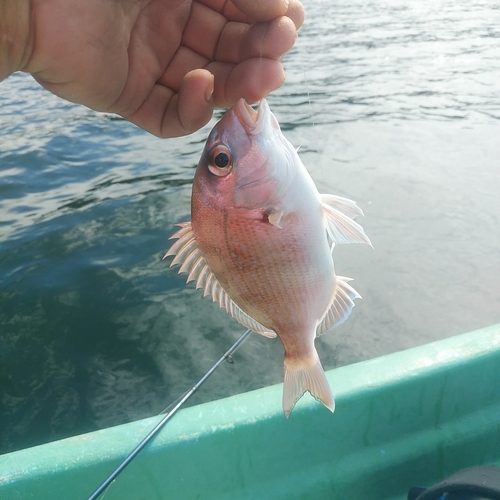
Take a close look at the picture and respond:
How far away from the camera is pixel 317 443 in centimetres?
236

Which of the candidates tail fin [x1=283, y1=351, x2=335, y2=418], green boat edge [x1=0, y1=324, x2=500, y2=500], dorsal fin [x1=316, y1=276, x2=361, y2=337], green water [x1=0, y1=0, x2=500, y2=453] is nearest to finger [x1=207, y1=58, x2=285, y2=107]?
dorsal fin [x1=316, y1=276, x2=361, y2=337]

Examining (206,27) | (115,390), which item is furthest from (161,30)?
(115,390)

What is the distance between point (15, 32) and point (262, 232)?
1.03 m

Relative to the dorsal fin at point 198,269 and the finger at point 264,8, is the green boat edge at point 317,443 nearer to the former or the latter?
the dorsal fin at point 198,269

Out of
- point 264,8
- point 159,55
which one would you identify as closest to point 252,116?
point 264,8

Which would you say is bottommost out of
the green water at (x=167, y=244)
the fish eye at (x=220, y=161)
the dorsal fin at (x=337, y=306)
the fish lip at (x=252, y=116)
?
the green water at (x=167, y=244)

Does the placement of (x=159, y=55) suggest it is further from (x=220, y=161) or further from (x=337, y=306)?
(x=337, y=306)

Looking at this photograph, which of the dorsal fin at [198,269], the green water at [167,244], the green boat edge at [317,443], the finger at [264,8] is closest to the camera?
the finger at [264,8]

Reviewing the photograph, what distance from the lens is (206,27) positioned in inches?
68.5

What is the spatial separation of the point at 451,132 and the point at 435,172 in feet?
4.91

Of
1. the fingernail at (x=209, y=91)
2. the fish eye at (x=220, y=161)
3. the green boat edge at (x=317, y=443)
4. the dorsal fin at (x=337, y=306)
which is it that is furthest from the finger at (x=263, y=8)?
the green boat edge at (x=317, y=443)

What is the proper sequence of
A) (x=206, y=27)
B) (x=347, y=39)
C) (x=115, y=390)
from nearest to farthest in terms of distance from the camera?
1. (x=206, y=27)
2. (x=115, y=390)
3. (x=347, y=39)

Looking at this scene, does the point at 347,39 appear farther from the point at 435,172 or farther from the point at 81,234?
the point at 81,234

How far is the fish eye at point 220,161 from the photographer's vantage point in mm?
1426
